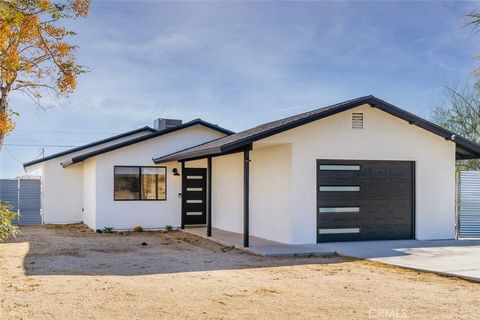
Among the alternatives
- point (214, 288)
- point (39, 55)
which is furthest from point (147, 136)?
point (214, 288)

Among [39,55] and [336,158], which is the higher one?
[39,55]

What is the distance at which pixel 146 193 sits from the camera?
17281 millimetres

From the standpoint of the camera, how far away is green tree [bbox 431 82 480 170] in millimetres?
21672

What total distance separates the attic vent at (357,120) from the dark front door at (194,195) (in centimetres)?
679

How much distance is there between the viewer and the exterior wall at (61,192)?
1995 centimetres

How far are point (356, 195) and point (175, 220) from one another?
711cm

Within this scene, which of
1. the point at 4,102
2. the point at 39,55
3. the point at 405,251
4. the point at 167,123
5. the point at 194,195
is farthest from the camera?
the point at 167,123

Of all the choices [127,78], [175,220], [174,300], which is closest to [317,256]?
[174,300]

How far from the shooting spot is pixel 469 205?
14078 millimetres

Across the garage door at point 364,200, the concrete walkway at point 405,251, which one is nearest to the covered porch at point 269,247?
the concrete walkway at point 405,251

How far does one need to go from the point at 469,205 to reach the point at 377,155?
3.35m

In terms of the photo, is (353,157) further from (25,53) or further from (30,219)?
(30,219)

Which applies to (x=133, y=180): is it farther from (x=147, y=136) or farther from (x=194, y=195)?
(x=194, y=195)

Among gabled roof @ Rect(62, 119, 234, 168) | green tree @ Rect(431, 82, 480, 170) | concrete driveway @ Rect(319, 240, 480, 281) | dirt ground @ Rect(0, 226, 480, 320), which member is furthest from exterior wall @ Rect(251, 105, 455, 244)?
green tree @ Rect(431, 82, 480, 170)
